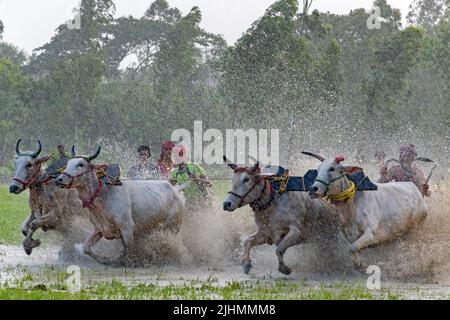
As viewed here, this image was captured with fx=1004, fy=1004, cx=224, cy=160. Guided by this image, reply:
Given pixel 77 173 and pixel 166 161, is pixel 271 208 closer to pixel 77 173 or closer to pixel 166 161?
pixel 77 173

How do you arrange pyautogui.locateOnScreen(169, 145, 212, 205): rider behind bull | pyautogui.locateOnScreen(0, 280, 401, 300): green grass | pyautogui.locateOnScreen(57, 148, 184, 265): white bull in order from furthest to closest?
1. pyautogui.locateOnScreen(169, 145, 212, 205): rider behind bull
2. pyautogui.locateOnScreen(57, 148, 184, 265): white bull
3. pyautogui.locateOnScreen(0, 280, 401, 300): green grass

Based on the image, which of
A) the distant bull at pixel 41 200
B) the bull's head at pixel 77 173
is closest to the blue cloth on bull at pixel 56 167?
the distant bull at pixel 41 200

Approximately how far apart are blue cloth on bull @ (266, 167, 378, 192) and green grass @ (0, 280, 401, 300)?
1.43 m

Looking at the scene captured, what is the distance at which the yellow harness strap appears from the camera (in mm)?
10789

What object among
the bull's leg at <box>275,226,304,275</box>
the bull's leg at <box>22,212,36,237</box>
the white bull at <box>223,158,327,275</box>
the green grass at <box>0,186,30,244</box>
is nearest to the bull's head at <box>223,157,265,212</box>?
the white bull at <box>223,158,327,275</box>

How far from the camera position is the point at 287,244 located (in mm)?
11188

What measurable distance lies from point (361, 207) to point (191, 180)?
3350 mm

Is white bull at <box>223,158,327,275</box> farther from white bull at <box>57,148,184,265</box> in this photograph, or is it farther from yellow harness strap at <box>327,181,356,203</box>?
white bull at <box>57,148,184,265</box>

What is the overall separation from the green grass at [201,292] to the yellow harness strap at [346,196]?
1.11m

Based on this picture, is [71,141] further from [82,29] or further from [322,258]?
[322,258]

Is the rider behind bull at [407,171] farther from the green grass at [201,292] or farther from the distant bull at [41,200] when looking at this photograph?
the distant bull at [41,200]
